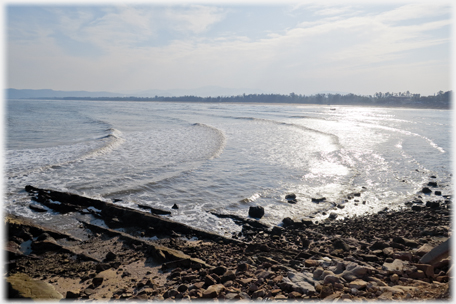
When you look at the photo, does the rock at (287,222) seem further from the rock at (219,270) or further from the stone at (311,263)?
the rock at (219,270)

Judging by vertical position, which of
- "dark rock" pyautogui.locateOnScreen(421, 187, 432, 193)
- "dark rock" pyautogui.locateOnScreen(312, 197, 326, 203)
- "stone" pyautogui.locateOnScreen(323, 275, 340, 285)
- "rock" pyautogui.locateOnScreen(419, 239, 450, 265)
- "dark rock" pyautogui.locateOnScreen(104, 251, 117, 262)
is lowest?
"dark rock" pyautogui.locateOnScreen(104, 251, 117, 262)

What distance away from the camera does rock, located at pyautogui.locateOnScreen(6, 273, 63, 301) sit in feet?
16.4

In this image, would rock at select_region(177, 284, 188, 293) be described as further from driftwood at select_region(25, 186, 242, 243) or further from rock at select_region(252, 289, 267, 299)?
driftwood at select_region(25, 186, 242, 243)

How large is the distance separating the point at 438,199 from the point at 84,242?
543 inches

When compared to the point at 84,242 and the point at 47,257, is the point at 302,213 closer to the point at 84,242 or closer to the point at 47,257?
the point at 84,242

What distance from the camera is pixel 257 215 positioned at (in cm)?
1031

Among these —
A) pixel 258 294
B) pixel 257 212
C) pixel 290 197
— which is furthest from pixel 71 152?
pixel 258 294

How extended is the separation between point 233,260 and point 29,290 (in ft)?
13.5

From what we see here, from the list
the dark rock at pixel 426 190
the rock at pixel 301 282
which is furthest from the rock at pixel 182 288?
the dark rock at pixel 426 190

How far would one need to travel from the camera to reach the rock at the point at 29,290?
5.00 metres

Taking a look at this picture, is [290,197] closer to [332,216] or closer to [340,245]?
[332,216]

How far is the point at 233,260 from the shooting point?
22.8 ft

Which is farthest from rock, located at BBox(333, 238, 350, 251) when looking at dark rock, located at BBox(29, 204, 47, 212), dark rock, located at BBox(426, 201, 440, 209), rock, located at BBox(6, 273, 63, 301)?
dark rock, located at BBox(29, 204, 47, 212)

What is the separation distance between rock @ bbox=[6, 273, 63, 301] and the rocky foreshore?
0.02m
